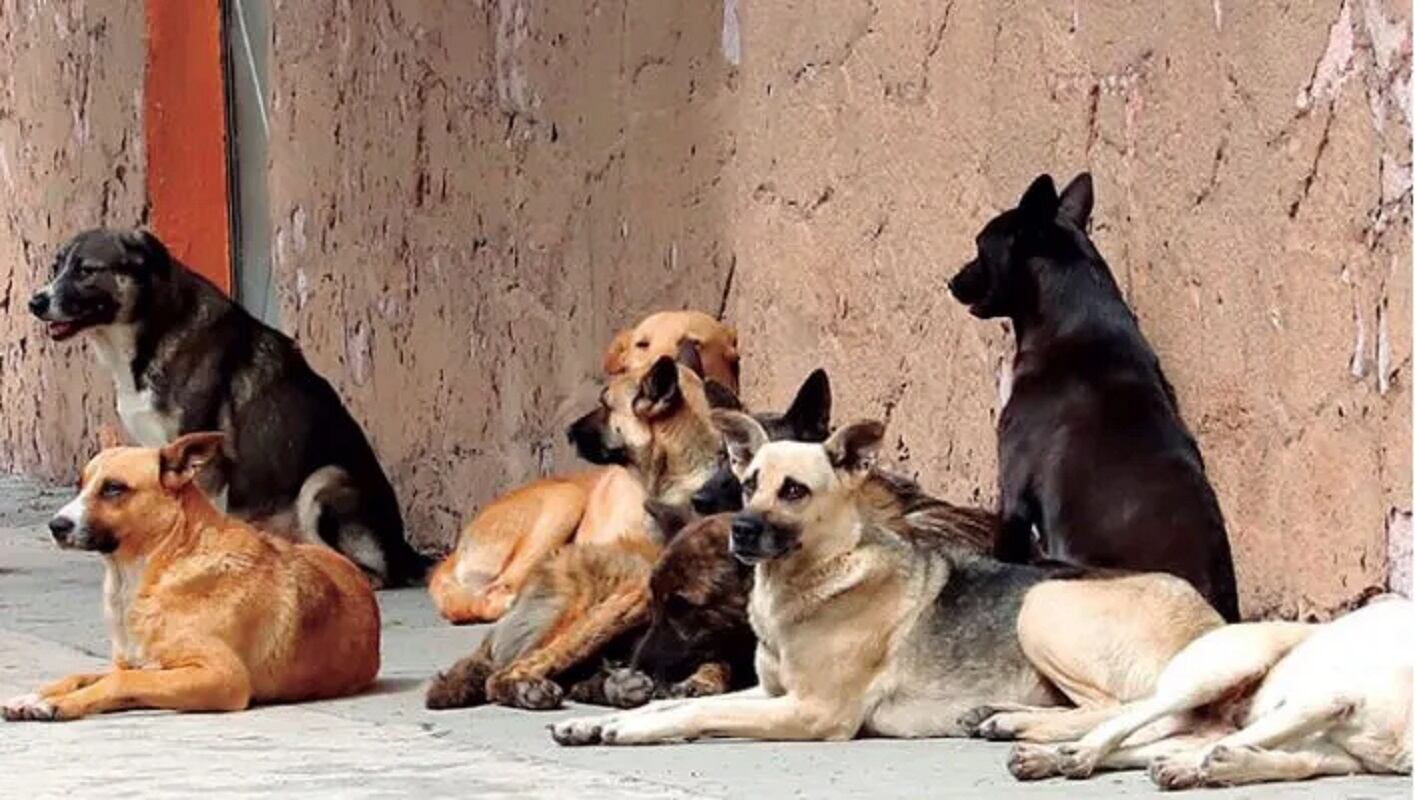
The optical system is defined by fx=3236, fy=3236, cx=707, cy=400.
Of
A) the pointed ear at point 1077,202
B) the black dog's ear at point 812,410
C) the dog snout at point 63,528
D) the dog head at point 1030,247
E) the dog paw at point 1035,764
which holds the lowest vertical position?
the dog snout at point 63,528

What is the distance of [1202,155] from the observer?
8.50 meters

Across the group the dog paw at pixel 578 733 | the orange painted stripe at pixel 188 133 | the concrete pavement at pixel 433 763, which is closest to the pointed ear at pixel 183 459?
the concrete pavement at pixel 433 763

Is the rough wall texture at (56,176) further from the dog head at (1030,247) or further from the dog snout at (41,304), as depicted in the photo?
the dog head at (1030,247)


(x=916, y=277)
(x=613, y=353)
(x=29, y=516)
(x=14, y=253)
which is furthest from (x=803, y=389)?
(x=14, y=253)

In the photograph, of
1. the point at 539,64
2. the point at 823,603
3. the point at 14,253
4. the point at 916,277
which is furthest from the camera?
the point at 14,253

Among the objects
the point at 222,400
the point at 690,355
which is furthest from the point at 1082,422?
the point at 222,400

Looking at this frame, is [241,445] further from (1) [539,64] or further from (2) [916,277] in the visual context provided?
(2) [916,277]

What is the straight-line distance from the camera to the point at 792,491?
309 inches

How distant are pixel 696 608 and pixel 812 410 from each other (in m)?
0.90

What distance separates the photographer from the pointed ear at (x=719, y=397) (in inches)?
384

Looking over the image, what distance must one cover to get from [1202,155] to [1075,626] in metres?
1.61

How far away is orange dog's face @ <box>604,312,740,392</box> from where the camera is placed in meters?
10.5

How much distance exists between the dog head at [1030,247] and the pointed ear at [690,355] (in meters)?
1.56

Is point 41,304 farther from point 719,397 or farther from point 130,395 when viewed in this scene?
point 719,397
